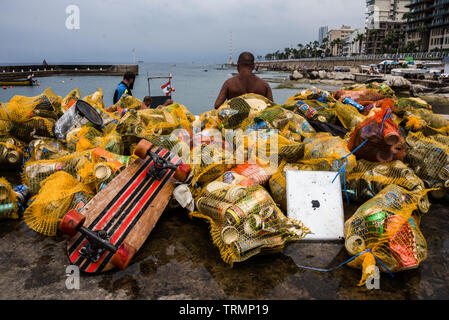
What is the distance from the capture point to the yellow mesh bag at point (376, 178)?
245 cm

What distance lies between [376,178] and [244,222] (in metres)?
1.39

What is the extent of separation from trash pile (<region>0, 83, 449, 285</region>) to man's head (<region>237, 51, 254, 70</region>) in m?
0.60

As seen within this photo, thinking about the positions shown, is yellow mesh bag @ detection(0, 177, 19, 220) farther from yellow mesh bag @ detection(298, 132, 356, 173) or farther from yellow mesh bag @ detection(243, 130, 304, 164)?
yellow mesh bag @ detection(298, 132, 356, 173)

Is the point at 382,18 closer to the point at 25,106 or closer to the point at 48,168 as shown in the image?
the point at 25,106

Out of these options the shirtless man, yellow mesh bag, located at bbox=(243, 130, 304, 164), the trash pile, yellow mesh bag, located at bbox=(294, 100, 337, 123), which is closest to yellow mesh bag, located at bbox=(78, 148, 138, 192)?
the trash pile

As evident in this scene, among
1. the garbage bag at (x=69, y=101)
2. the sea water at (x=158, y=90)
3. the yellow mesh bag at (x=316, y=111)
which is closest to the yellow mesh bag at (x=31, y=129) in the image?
the garbage bag at (x=69, y=101)

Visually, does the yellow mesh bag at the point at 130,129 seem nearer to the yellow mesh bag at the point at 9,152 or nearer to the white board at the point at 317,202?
the yellow mesh bag at the point at 9,152

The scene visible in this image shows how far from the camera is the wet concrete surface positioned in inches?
65.4

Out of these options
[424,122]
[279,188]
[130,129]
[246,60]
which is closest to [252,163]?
[279,188]

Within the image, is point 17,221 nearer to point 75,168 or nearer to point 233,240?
point 75,168

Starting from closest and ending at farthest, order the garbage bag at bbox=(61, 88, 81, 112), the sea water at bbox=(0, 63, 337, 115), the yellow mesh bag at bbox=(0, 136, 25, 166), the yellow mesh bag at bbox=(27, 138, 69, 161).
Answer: the yellow mesh bag at bbox=(27, 138, 69, 161)
the yellow mesh bag at bbox=(0, 136, 25, 166)
the garbage bag at bbox=(61, 88, 81, 112)
the sea water at bbox=(0, 63, 337, 115)

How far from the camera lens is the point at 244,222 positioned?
1.92 metres

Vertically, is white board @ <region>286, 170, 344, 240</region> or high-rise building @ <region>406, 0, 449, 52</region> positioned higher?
high-rise building @ <region>406, 0, 449, 52</region>
